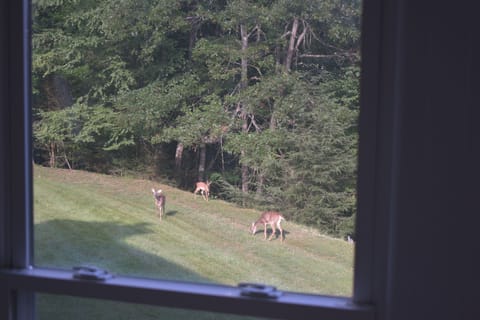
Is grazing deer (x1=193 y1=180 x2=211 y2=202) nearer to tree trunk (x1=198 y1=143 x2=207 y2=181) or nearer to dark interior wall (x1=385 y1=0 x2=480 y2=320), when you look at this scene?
tree trunk (x1=198 y1=143 x2=207 y2=181)

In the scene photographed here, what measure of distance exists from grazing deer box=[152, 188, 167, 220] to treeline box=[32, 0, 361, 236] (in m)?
0.06

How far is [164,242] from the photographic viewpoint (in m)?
1.65

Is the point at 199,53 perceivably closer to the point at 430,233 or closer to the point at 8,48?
the point at 8,48

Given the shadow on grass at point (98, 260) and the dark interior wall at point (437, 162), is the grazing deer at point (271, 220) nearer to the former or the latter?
the shadow on grass at point (98, 260)

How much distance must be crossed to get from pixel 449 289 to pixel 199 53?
0.93 metres

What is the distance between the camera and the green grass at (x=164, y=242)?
4.97 feet

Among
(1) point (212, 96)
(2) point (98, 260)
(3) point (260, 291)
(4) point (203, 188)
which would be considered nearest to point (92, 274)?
(2) point (98, 260)

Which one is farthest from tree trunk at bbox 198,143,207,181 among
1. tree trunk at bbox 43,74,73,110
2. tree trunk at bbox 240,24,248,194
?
tree trunk at bbox 43,74,73,110

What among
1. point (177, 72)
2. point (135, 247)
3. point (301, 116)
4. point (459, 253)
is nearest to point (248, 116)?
point (301, 116)

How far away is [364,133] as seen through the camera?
4.57ft

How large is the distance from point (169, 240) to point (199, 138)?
0.32 meters

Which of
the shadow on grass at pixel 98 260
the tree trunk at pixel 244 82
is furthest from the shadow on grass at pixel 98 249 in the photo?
the tree trunk at pixel 244 82

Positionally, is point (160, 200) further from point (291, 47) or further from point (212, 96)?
point (291, 47)

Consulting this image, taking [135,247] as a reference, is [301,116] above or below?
above
